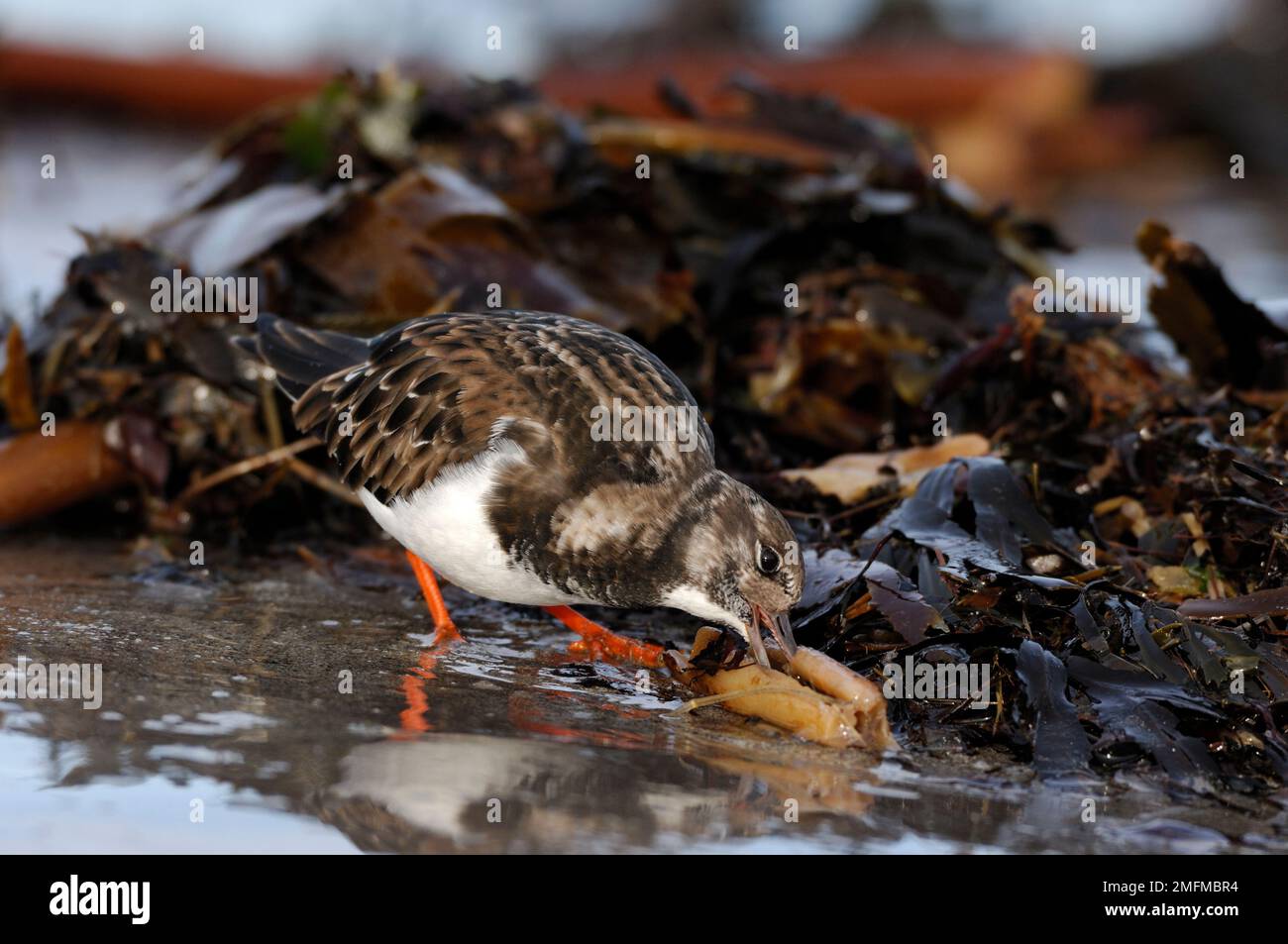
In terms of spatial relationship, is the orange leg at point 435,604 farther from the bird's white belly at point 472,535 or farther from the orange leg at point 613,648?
the orange leg at point 613,648

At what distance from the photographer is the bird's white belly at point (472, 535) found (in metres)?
3.05

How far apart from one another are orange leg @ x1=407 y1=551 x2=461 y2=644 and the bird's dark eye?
0.80 m

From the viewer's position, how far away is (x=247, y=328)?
13.6ft

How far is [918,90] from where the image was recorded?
33.9 feet

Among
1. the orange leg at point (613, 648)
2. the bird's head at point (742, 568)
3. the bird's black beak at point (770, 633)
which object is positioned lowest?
the orange leg at point (613, 648)

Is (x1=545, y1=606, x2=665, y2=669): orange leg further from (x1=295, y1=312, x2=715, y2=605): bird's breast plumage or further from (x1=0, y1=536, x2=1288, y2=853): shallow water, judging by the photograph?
(x1=295, y1=312, x2=715, y2=605): bird's breast plumage

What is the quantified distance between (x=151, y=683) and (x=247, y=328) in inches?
66.6

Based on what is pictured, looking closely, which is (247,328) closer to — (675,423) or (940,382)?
(675,423)

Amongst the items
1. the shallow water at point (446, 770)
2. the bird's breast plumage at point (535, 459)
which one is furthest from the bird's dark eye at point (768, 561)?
the shallow water at point (446, 770)

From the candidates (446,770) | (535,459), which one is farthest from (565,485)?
(446,770)

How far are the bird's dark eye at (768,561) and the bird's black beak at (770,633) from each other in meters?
0.09

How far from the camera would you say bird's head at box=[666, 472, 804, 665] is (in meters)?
2.92

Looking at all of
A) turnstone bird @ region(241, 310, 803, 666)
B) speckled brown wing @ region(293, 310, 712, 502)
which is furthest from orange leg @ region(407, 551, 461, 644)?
speckled brown wing @ region(293, 310, 712, 502)
